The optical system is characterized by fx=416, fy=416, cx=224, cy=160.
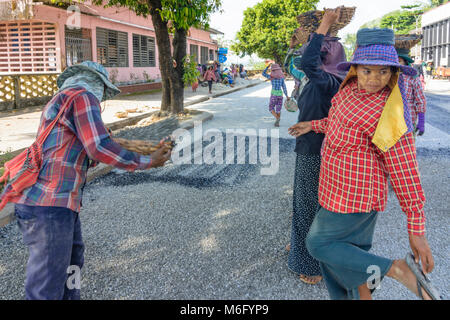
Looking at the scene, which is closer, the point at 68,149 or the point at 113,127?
the point at 68,149

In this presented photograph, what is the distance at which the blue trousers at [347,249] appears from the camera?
218cm

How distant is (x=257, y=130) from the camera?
10414 mm

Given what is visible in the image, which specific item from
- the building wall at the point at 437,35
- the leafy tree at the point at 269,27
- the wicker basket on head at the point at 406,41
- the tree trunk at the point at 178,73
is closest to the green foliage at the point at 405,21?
the building wall at the point at 437,35

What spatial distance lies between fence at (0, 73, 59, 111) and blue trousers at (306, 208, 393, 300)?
1240cm

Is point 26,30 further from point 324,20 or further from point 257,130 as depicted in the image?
point 324,20

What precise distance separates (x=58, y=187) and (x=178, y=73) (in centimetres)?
1073

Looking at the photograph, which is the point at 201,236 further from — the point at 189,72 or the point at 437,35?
the point at 437,35

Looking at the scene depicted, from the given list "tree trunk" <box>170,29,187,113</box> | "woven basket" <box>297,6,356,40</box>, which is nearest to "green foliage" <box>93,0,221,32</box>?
"tree trunk" <box>170,29,187,113</box>

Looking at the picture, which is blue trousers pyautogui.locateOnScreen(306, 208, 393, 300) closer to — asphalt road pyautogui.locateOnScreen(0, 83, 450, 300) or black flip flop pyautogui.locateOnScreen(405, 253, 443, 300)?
black flip flop pyautogui.locateOnScreen(405, 253, 443, 300)

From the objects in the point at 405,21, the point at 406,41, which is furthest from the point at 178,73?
the point at 405,21

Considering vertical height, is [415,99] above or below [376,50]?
below

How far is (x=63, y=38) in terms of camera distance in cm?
1689

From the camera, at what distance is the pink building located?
16406mm
